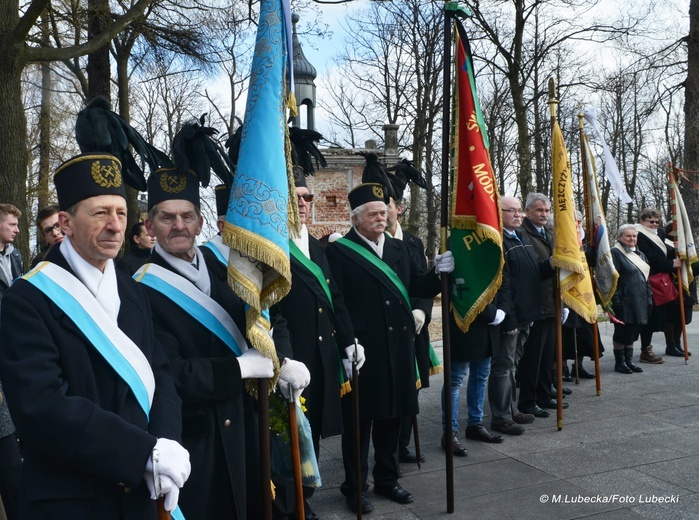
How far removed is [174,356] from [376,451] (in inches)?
96.3

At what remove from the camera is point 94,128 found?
2.73 meters

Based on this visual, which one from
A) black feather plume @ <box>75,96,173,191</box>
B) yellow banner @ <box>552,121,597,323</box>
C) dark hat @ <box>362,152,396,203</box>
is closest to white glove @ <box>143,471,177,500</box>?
black feather plume @ <box>75,96,173,191</box>

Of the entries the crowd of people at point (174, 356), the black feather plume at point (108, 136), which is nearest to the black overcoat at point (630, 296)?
the crowd of people at point (174, 356)

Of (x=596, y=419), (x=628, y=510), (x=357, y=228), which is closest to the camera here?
(x=628, y=510)

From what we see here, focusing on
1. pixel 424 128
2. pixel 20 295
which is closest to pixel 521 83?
pixel 424 128

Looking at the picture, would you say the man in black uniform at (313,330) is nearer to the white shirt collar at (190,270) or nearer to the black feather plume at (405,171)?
the white shirt collar at (190,270)

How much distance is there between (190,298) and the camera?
3.02m

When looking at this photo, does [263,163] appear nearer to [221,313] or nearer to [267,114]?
[267,114]

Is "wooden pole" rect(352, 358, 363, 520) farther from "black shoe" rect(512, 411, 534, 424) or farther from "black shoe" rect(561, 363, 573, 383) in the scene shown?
"black shoe" rect(561, 363, 573, 383)

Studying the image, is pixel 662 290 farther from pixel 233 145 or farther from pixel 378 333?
pixel 233 145

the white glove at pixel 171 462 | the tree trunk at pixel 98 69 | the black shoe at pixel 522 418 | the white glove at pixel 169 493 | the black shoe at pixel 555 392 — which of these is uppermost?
the tree trunk at pixel 98 69

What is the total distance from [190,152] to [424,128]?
23947mm

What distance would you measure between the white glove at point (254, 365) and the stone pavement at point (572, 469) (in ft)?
6.48

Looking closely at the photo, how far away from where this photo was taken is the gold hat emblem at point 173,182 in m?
3.13
